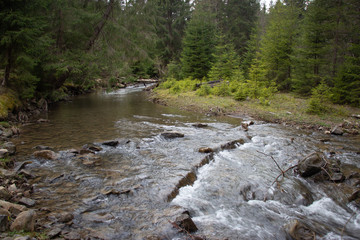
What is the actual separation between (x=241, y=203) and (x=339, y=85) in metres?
14.6

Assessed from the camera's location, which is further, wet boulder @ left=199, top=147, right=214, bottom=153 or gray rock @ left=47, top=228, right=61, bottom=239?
wet boulder @ left=199, top=147, right=214, bottom=153

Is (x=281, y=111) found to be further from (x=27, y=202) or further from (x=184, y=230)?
(x=27, y=202)

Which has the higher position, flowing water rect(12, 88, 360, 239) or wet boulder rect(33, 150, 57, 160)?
wet boulder rect(33, 150, 57, 160)

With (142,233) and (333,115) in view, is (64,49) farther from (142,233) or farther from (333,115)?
(333,115)

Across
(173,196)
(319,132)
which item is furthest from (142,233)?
(319,132)

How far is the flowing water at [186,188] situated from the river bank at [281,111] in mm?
1937

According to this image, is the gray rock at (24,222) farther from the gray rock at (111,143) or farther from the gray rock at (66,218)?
the gray rock at (111,143)

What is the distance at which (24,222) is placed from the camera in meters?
3.32

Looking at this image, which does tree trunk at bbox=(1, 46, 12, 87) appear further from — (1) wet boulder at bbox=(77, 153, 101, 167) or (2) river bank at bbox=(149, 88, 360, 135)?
(2) river bank at bbox=(149, 88, 360, 135)

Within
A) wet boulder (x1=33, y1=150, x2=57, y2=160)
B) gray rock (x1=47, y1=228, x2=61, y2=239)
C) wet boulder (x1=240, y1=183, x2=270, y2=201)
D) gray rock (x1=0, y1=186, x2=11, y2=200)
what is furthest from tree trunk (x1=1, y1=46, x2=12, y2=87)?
wet boulder (x1=240, y1=183, x2=270, y2=201)

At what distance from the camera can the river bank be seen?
11895mm

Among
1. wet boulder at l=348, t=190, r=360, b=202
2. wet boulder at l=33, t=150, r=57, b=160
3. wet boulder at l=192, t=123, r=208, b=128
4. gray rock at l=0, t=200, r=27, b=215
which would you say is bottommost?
wet boulder at l=348, t=190, r=360, b=202

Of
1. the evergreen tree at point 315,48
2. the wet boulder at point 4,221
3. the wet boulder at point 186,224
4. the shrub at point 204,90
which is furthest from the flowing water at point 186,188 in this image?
the shrub at point 204,90

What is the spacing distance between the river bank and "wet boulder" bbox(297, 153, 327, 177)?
5.35 meters
